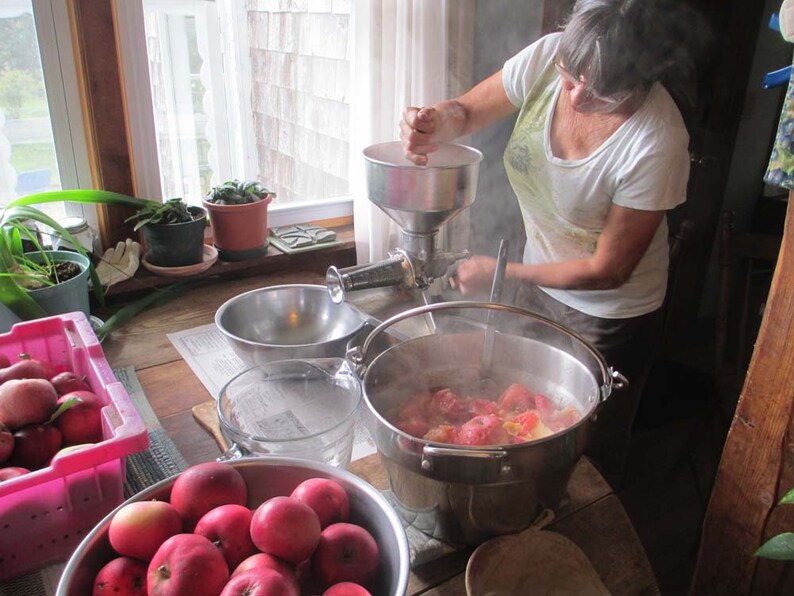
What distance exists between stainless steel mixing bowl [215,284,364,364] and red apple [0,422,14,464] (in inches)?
19.3

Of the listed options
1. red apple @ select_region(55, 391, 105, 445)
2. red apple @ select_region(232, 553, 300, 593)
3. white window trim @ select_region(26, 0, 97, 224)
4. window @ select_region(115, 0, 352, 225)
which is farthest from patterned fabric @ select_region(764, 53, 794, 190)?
white window trim @ select_region(26, 0, 97, 224)

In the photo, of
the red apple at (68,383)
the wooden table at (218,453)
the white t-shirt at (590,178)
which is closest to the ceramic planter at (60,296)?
the wooden table at (218,453)

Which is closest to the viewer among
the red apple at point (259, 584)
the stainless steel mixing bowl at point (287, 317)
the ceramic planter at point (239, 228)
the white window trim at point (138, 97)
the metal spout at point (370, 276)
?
the red apple at point (259, 584)

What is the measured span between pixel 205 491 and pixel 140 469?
40 centimetres

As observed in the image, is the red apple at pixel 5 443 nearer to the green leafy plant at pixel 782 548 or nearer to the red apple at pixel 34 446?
the red apple at pixel 34 446

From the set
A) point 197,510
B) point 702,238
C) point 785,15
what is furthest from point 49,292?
point 702,238

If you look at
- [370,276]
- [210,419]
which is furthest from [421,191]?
[210,419]

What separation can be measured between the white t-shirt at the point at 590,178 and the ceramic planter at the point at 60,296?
3.50 ft

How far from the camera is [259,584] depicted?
628mm

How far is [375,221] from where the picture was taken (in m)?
2.13

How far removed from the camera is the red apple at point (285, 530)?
→ 0.69m

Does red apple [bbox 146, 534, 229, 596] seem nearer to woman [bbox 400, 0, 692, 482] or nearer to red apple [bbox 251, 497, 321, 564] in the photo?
red apple [bbox 251, 497, 321, 564]

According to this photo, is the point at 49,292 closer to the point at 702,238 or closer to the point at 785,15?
the point at 785,15

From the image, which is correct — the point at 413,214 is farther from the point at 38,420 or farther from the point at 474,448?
the point at 38,420
